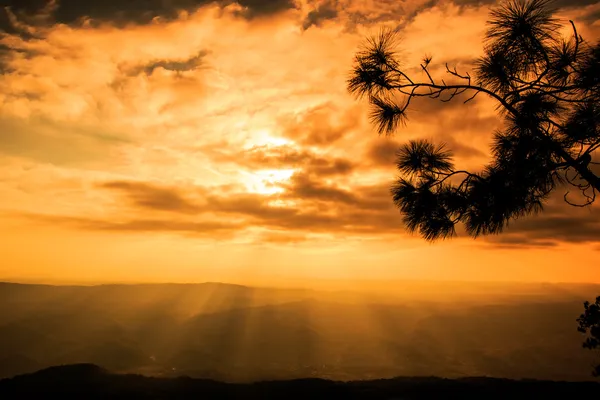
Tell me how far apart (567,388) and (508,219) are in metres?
12.7

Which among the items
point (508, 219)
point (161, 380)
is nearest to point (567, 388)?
point (508, 219)

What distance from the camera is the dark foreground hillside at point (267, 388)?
16031 mm

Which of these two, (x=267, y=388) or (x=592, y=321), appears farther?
(x=267, y=388)

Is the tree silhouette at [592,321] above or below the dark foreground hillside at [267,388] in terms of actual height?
above

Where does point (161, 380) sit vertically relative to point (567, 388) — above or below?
below

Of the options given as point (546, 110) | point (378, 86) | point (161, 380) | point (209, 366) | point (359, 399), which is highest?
point (378, 86)

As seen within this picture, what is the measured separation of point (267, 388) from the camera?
23734mm

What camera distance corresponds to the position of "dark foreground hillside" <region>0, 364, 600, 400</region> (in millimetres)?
16031

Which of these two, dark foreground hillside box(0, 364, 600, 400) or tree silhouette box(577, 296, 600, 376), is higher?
→ tree silhouette box(577, 296, 600, 376)

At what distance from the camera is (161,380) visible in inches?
1127

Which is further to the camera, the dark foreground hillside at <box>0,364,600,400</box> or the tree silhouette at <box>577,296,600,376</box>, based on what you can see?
the dark foreground hillside at <box>0,364,600,400</box>

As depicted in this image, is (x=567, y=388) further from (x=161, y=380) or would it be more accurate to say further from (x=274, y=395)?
(x=161, y=380)

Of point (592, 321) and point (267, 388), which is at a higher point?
point (592, 321)

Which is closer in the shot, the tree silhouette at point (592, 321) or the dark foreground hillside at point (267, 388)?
the tree silhouette at point (592, 321)
